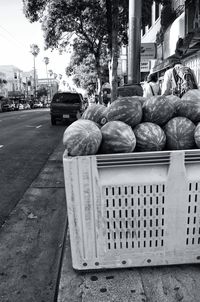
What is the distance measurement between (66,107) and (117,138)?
1638cm

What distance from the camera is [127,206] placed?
2.59m

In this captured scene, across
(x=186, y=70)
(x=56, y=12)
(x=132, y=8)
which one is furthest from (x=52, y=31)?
(x=186, y=70)

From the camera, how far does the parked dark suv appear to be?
1869cm

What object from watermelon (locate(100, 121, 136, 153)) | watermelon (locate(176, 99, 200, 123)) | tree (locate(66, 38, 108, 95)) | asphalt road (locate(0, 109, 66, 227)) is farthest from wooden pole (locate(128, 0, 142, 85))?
tree (locate(66, 38, 108, 95))

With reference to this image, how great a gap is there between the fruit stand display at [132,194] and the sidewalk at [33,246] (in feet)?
1.89

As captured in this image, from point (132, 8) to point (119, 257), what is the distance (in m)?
6.63

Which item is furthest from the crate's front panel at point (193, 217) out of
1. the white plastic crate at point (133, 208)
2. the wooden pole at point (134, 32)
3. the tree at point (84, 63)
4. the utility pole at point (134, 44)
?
the tree at point (84, 63)

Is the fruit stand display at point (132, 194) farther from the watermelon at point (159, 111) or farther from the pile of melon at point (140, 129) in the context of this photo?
the watermelon at point (159, 111)

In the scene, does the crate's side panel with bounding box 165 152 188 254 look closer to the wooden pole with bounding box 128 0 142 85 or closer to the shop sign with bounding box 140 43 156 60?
the wooden pole with bounding box 128 0 142 85

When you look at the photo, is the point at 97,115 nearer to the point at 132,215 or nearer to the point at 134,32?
the point at 132,215

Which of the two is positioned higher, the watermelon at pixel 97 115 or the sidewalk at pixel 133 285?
the watermelon at pixel 97 115

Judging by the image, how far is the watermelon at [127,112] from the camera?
114 inches

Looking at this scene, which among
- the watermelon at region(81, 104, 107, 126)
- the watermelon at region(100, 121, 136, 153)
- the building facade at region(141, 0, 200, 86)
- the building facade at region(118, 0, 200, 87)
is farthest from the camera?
the building facade at region(118, 0, 200, 87)

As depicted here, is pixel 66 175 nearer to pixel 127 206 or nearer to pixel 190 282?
pixel 127 206
